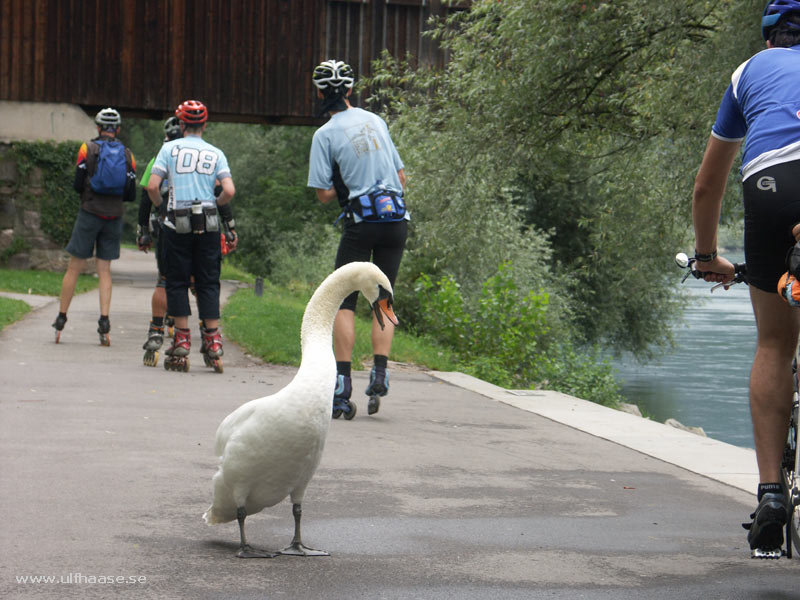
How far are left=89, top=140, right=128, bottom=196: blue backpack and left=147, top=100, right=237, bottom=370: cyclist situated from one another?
5.11ft

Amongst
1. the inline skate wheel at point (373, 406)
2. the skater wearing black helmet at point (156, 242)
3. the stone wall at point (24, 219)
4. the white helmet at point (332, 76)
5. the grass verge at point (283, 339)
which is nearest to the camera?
the inline skate wheel at point (373, 406)

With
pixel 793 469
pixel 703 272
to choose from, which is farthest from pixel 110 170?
pixel 793 469

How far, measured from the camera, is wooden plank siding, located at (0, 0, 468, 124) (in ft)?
78.3

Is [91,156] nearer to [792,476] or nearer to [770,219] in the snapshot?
[770,219]

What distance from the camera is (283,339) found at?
11.6m

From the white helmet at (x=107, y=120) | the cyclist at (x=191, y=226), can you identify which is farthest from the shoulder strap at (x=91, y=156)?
the cyclist at (x=191, y=226)

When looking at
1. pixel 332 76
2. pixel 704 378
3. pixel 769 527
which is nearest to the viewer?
pixel 769 527

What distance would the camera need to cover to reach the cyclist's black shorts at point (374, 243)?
739cm

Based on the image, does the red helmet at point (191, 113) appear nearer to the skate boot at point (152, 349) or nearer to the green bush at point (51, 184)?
the skate boot at point (152, 349)

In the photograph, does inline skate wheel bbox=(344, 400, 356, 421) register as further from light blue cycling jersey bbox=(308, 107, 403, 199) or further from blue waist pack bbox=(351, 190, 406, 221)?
light blue cycling jersey bbox=(308, 107, 403, 199)

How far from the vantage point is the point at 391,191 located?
7.49 metres

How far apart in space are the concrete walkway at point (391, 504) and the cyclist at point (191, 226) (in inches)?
26.9

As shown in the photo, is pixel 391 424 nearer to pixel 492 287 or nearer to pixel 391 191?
pixel 391 191

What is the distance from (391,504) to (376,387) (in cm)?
247
